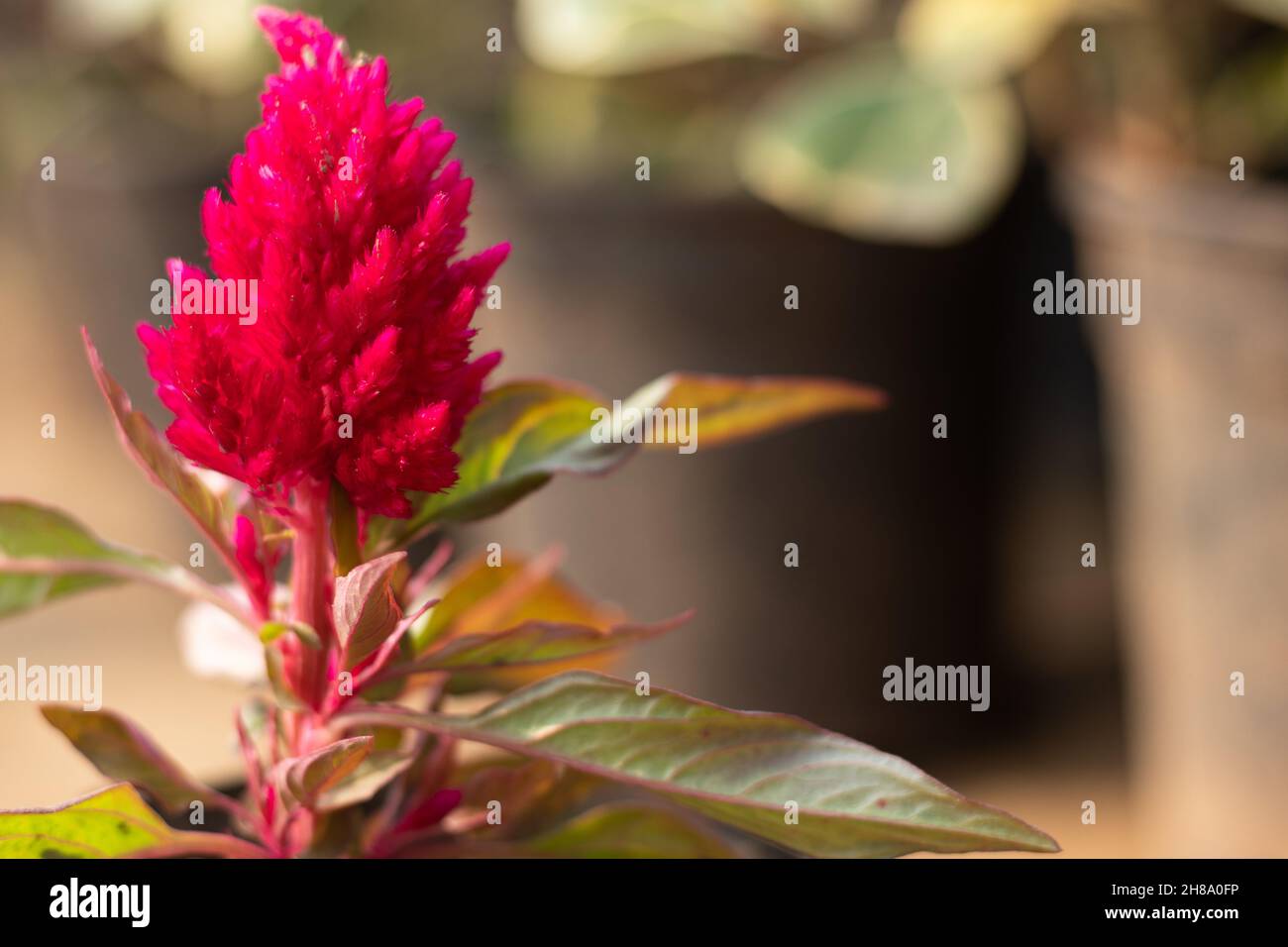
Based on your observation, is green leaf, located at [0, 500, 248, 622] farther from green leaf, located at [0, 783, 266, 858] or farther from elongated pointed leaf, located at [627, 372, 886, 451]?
elongated pointed leaf, located at [627, 372, 886, 451]

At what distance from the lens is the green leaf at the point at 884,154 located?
1.25m

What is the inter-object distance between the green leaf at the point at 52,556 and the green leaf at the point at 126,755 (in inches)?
2.2

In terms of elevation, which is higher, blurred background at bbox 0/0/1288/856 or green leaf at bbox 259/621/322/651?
blurred background at bbox 0/0/1288/856

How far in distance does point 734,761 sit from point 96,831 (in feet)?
0.69

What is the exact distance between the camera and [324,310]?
0.41 metres

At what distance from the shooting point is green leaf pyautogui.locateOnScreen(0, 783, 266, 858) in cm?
44

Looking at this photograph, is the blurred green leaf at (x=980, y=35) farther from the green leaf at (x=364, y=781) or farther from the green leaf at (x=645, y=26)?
the green leaf at (x=364, y=781)

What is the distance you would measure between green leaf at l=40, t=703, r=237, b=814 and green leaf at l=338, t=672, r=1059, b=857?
0.11 meters

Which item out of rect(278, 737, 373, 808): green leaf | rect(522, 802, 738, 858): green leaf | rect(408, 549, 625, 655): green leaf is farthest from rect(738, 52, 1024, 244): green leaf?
rect(278, 737, 373, 808): green leaf

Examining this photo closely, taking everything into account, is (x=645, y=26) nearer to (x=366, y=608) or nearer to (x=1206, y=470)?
(x=1206, y=470)

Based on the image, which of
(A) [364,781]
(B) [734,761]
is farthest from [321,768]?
(B) [734,761]

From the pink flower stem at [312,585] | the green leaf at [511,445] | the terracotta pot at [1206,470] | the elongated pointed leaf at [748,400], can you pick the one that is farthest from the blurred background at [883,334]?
the pink flower stem at [312,585]

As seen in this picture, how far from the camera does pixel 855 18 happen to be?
66.4 inches

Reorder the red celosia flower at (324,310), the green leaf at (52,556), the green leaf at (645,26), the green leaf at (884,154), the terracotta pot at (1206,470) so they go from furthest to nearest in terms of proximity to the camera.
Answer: the green leaf at (645,26) → the green leaf at (884,154) → the terracotta pot at (1206,470) → the green leaf at (52,556) → the red celosia flower at (324,310)
